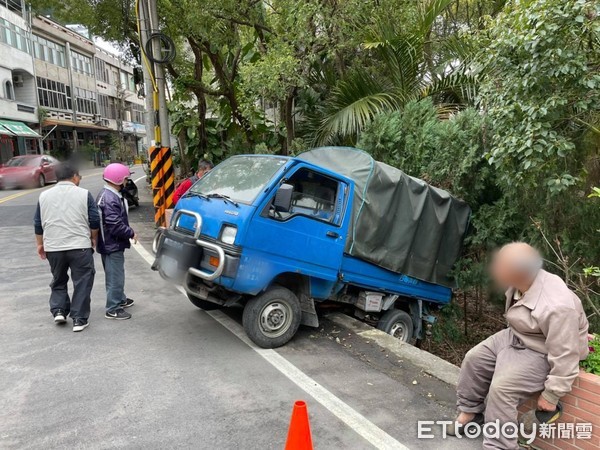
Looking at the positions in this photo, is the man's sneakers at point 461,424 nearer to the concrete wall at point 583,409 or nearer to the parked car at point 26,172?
the concrete wall at point 583,409

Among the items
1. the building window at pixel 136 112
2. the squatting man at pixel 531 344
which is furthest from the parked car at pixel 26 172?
the building window at pixel 136 112

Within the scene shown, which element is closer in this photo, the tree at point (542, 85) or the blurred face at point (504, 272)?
the blurred face at point (504, 272)

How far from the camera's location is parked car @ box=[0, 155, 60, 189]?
67.6 feet

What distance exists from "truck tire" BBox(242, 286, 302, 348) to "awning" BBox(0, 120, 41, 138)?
31118mm

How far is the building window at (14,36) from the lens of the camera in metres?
30.7

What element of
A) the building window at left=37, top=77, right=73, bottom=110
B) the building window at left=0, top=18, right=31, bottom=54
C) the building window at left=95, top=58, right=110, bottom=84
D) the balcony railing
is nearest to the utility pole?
the building window at left=0, top=18, right=31, bottom=54

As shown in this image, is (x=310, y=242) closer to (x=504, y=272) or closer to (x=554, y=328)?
(x=504, y=272)

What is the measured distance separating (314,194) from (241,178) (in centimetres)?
91

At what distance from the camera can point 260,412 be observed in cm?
359

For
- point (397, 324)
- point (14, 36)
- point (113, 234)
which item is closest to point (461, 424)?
point (397, 324)

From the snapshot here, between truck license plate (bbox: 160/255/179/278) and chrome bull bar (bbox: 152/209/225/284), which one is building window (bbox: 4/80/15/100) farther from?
truck license plate (bbox: 160/255/179/278)

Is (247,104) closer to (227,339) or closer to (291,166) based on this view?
(291,166)

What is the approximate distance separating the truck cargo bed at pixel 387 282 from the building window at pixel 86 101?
46.5 meters

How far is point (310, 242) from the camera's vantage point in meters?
4.97
